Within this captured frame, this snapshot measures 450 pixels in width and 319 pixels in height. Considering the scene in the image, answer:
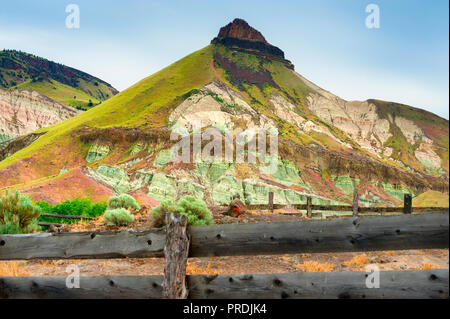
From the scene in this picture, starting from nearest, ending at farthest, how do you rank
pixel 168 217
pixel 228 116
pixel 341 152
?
pixel 168 217 → pixel 228 116 → pixel 341 152

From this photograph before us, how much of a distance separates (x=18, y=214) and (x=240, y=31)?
141 m

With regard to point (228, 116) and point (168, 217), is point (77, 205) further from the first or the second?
point (228, 116)

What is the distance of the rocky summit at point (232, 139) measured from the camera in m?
42.1

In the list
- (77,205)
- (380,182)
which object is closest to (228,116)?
(380,182)

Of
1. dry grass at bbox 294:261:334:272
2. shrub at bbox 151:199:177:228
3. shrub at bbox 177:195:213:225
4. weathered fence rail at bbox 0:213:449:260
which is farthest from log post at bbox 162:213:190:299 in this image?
shrub at bbox 151:199:177:228

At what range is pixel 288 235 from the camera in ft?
10.9

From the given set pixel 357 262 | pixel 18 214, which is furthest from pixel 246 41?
pixel 18 214

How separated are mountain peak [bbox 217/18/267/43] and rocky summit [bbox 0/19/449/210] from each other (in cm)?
2689

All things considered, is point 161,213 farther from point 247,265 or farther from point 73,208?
point 73,208

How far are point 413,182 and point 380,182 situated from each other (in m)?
7.77

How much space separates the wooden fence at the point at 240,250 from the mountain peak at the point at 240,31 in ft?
457

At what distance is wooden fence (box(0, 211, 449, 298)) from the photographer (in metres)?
2.86

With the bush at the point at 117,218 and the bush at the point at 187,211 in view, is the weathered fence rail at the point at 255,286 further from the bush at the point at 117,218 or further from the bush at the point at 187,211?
the bush at the point at 117,218

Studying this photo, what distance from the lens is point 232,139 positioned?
5875 cm
